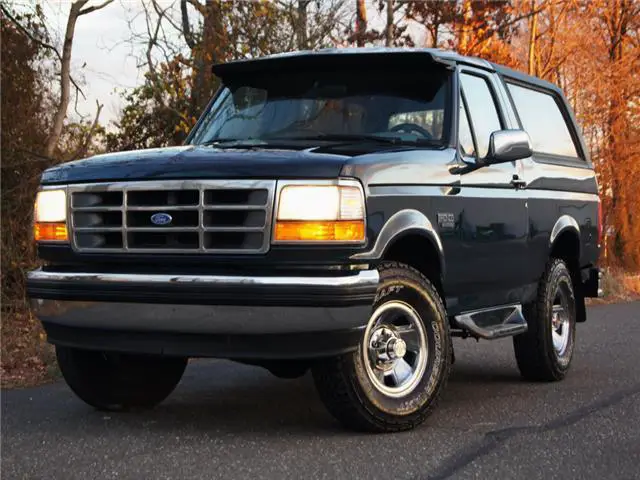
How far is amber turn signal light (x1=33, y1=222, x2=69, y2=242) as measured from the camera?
17.9 feet

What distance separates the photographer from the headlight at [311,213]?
4930 millimetres

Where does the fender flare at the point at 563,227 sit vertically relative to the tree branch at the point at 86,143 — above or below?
below

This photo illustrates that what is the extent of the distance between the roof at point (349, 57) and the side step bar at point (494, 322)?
1.52 metres

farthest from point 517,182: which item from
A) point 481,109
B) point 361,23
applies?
point 361,23

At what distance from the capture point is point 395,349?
17.7ft

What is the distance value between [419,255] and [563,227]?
6.97ft

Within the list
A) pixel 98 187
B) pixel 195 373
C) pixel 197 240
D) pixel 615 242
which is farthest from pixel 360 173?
pixel 615 242

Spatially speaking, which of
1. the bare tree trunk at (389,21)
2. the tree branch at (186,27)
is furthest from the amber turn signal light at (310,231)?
the bare tree trunk at (389,21)

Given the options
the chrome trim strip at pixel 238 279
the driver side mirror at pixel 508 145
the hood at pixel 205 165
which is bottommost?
the chrome trim strip at pixel 238 279

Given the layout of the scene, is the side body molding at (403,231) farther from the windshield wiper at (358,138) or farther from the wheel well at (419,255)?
the windshield wiper at (358,138)

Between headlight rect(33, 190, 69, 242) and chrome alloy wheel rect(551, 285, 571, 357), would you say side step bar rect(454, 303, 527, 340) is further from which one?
headlight rect(33, 190, 69, 242)

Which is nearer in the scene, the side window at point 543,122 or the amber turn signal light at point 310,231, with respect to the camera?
the amber turn signal light at point 310,231

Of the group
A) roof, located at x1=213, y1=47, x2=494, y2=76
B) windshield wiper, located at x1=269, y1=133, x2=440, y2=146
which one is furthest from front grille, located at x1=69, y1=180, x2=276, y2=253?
roof, located at x1=213, y1=47, x2=494, y2=76

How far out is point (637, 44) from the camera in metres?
25.8
